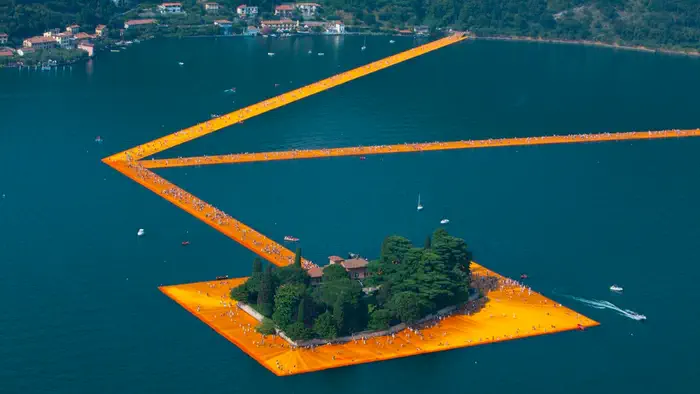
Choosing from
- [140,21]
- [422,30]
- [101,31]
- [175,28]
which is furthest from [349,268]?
[422,30]

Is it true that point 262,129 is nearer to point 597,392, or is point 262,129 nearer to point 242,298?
point 242,298

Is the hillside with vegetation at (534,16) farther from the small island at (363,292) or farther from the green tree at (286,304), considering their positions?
the green tree at (286,304)

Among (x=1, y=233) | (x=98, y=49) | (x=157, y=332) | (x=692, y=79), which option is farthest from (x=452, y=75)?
(x=157, y=332)

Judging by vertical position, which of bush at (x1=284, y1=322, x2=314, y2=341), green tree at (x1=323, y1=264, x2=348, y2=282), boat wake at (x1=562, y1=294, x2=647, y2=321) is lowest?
boat wake at (x1=562, y1=294, x2=647, y2=321)

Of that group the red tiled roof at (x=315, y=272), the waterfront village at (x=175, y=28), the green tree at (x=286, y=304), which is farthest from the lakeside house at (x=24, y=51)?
the green tree at (x=286, y=304)

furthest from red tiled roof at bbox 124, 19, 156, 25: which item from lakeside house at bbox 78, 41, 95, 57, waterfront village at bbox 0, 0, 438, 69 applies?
lakeside house at bbox 78, 41, 95, 57

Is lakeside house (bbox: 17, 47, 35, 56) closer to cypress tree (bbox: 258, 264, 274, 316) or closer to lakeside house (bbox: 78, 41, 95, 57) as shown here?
lakeside house (bbox: 78, 41, 95, 57)

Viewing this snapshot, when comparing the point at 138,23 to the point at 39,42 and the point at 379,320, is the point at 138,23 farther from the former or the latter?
the point at 379,320
